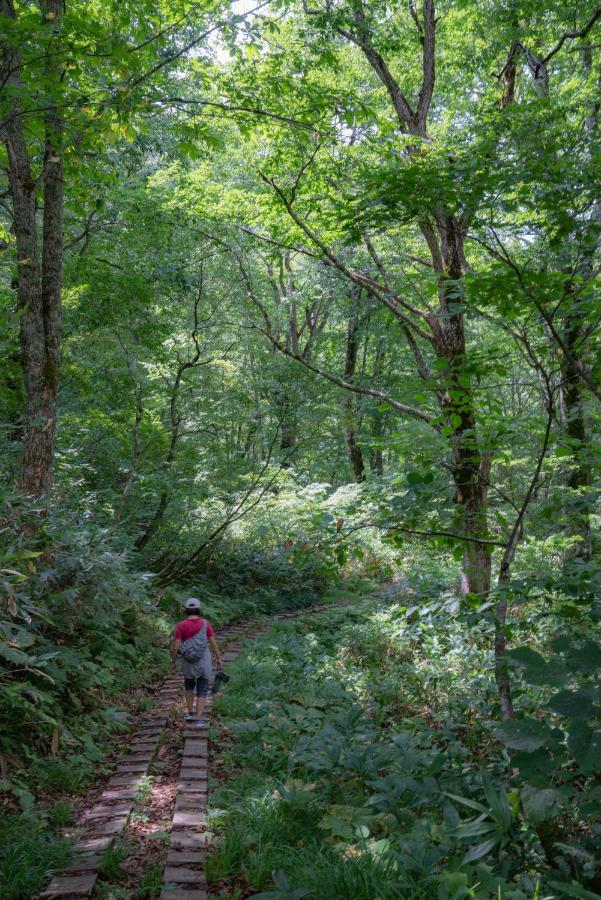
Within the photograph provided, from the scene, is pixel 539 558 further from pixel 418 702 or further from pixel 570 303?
pixel 570 303

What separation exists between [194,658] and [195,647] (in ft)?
0.44

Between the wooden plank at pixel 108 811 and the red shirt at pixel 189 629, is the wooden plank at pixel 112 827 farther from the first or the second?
the red shirt at pixel 189 629

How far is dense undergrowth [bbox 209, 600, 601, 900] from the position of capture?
2.87m

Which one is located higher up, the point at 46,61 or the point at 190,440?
the point at 46,61

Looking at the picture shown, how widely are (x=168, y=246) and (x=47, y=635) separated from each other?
927 centimetres

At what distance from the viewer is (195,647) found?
23.7ft

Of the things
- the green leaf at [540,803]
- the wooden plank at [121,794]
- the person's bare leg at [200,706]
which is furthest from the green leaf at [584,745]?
the person's bare leg at [200,706]

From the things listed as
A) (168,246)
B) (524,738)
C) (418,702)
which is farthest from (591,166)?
(168,246)

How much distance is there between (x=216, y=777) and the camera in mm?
5418

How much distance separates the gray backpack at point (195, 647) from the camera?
283 inches

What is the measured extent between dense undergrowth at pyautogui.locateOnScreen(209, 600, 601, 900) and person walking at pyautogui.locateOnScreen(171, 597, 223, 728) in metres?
0.38

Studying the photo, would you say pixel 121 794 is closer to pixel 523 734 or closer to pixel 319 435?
pixel 523 734

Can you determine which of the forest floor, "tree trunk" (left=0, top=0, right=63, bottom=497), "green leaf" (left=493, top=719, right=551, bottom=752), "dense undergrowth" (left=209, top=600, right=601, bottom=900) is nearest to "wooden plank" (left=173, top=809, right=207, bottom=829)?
the forest floor

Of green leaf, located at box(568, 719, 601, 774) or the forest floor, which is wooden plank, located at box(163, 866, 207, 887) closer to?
the forest floor
